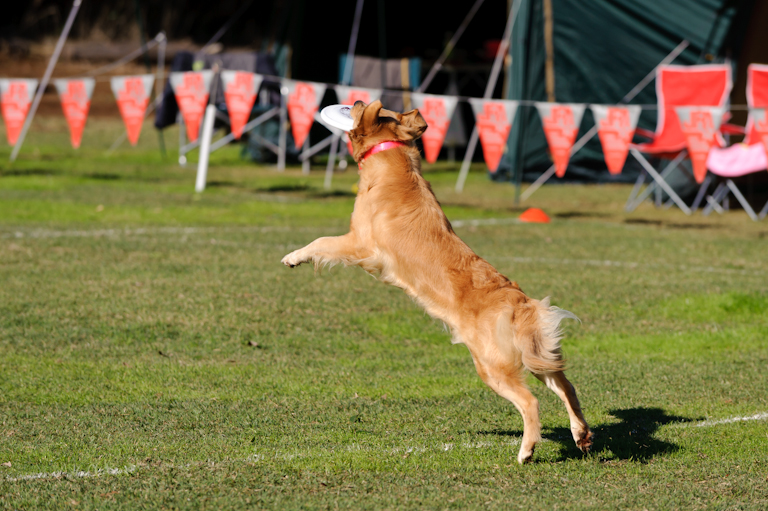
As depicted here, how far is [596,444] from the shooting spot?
4332mm

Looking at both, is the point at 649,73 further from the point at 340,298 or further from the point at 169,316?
the point at 169,316

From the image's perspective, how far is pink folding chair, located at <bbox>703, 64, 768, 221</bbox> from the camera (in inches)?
524

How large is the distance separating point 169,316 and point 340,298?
4.86ft

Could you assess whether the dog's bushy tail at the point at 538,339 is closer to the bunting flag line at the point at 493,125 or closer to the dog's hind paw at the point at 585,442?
the dog's hind paw at the point at 585,442

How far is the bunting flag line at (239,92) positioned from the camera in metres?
12.9

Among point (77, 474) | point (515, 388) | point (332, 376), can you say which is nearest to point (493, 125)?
point (332, 376)

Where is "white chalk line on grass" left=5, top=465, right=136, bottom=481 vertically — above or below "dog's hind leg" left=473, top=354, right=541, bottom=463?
below

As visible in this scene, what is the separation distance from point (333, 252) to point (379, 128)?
70 cm

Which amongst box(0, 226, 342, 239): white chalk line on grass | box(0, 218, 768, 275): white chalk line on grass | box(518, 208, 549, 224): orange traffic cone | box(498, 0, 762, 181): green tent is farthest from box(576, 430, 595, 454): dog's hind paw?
box(498, 0, 762, 181): green tent

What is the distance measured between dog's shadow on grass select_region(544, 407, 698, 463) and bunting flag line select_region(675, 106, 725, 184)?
7.51m

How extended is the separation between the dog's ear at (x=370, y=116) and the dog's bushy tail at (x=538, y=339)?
131cm

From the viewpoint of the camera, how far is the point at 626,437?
4438 mm

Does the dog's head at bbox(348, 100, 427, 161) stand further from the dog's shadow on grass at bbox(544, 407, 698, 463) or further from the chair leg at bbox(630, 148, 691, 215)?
the chair leg at bbox(630, 148, 691, 215)

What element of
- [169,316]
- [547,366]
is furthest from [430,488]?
[169,316]
